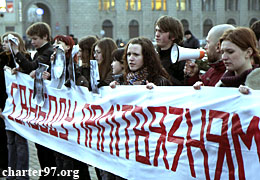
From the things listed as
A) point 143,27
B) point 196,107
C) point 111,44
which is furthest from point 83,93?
point 143,27

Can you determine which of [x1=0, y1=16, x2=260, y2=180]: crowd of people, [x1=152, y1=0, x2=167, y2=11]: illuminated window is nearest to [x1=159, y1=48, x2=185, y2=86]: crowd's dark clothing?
[x1=0, y1=16, x2=260, y2=180]: crowd of people

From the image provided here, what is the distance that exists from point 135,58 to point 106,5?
232 feet

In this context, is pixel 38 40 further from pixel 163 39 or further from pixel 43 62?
pixel 163 39

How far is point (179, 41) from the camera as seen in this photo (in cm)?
583

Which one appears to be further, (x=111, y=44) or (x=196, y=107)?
(x=111, y=44)

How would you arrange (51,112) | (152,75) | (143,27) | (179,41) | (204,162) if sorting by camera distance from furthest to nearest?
(143,27) < (51,112) < (179,41) < (152,75) < (204,162)

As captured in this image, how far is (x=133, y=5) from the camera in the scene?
7519 cm

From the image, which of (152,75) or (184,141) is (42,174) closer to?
(152,75)

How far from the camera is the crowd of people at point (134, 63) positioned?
3914 mm

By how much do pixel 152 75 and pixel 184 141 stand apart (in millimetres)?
1005

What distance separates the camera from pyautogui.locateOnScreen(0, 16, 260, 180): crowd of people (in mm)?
3914

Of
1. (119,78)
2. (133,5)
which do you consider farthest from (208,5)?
(119,78)

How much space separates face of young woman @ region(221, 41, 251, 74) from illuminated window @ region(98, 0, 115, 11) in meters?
71.4

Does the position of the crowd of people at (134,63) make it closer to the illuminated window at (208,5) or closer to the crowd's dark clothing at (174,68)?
the crowd's dark clothing at (174,68)
